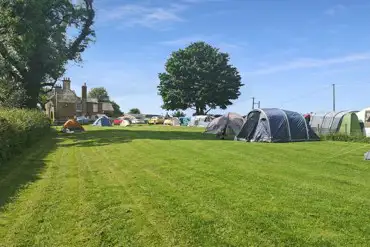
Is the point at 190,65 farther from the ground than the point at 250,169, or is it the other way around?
the point at 190,65

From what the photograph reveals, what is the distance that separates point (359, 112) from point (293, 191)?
95.8ft

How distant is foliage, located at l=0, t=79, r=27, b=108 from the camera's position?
99.7 ft

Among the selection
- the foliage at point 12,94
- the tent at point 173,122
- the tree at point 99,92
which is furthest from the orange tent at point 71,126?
the tree at point 99,92

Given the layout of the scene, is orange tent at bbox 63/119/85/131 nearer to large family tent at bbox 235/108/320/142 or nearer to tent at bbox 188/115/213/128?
large family tent at bbox 235/108/320/142

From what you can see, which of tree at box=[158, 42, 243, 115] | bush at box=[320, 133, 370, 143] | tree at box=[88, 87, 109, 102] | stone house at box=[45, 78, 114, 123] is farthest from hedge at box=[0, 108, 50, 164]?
tree at box=[88, 87, 109, 102]

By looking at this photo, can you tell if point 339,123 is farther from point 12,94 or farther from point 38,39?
point 12,94

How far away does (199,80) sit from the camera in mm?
61312

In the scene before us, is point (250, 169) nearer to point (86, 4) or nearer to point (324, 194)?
point (324, 194)

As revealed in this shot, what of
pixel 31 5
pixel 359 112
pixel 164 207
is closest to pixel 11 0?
pixel 31 5

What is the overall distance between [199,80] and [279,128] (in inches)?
1673

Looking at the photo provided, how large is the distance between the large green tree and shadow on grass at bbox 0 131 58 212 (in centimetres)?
1139

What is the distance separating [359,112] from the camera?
3366 cm

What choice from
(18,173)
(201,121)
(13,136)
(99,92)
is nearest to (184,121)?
(201,121)

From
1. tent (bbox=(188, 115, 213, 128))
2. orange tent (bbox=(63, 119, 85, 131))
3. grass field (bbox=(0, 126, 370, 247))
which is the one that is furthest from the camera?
tent (bbox=(188, 115, 213, 128))
